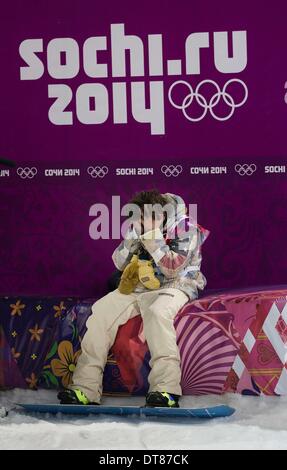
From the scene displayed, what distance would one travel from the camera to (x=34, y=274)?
5.18m

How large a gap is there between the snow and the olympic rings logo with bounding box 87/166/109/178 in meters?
1.42

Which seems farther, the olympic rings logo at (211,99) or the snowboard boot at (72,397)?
the olympic rings logo at (211,99)

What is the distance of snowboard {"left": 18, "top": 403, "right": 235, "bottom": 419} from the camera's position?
13.2ft

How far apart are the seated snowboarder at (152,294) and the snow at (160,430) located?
0.61 feet

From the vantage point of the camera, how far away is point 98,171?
5082 millimetres

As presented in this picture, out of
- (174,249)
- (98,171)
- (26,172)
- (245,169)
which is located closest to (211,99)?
(245,169)

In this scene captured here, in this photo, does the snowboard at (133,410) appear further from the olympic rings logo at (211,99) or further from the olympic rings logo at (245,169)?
the olympic rings logo at (211,99)

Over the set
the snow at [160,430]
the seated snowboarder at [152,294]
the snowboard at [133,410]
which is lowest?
the snow at [160,430]

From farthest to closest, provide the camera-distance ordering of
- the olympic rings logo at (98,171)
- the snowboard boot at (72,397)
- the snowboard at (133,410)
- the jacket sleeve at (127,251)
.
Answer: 1. the olympic rings logo at (98,171)
2. the jacket sleeve at (127,251)
3. the snowboard boot at (72,397)
4. the snowboard at (133,410)

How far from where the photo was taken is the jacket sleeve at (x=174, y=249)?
4516mm

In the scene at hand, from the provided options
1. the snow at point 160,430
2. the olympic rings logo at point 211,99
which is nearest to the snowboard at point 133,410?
the snow at point 160,430

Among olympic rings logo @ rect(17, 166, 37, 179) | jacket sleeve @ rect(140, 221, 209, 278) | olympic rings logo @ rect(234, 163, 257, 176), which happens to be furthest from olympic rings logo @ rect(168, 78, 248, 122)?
olympic rings logo @ rect(17, 166, 37, 179)

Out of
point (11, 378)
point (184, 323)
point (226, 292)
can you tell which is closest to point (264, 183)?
point (226, 292)

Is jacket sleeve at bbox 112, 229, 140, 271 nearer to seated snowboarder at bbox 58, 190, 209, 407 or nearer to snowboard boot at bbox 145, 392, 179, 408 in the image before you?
seated snowboarder at bbox 58, 190, 209, 407
